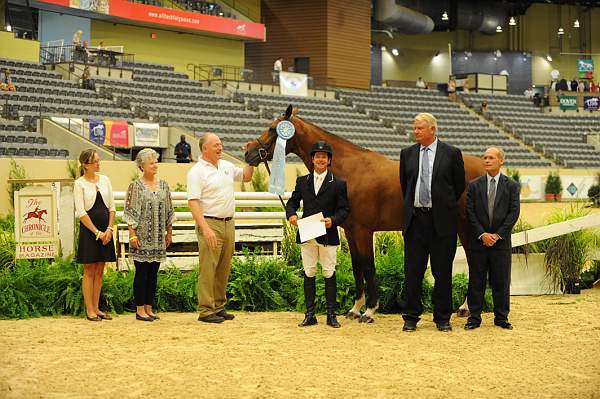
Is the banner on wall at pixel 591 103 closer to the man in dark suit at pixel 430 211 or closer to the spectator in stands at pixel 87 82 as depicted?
the spectator in stands at pixel 87 82

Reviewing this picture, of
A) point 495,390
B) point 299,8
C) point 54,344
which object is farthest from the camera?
point 299,8

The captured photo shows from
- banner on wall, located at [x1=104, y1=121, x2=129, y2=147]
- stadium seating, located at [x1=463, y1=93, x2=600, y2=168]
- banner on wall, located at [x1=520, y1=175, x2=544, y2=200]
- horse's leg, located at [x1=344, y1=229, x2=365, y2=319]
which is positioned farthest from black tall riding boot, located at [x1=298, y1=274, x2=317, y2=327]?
stadium seating, located at [x1=463, y1=93, x2=600, y2=168]

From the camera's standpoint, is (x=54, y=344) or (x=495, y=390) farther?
(x=54, y=344)

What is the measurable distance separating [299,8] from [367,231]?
3440 centimetres

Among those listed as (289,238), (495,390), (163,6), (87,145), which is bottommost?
(495,390)

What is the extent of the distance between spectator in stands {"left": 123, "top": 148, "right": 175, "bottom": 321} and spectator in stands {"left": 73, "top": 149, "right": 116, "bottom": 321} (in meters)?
0.21

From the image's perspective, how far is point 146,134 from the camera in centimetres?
2645

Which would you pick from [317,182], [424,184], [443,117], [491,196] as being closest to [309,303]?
[317,182]

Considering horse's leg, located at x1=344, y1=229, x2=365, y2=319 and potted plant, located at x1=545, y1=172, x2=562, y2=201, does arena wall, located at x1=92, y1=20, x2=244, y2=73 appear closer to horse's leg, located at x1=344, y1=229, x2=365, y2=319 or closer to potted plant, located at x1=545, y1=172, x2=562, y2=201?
potted plant, located at x1=545, y1=172, x2=562, y2=201

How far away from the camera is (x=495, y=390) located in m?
5.86

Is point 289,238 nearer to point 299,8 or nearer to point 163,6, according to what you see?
point 163,6

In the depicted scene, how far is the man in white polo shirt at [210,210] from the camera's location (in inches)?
344

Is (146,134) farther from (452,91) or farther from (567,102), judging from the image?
(567,102)

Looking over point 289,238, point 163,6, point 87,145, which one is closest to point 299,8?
point 163,6
